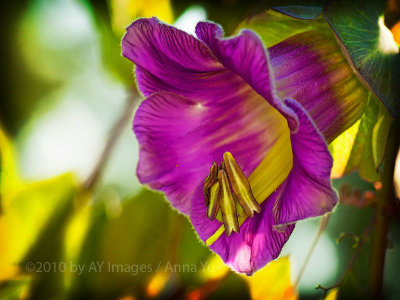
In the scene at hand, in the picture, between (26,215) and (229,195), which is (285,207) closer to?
(229,195)

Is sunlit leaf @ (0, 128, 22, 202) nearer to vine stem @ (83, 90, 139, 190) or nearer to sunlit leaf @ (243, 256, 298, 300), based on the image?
vine stem @ (83, 90, 139, 190)

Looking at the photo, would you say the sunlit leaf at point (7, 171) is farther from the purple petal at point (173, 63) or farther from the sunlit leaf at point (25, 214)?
the purple petal at point (173, 63)

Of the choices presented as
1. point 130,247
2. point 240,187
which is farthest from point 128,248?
point 240,187

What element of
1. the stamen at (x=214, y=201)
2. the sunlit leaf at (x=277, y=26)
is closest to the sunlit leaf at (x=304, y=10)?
the sunlit leaf at (x=277, y=26)

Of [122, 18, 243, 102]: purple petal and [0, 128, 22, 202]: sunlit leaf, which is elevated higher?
[122, 18, 243, 102]: purple petal

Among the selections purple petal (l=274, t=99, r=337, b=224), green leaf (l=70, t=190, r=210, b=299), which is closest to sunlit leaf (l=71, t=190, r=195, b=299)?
green leaf (l=70, t=190, r=210, b=299)

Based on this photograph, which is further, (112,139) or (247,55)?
(112,139)

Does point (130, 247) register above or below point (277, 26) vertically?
below

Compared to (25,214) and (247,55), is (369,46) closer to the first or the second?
(247,55)
